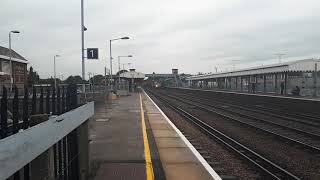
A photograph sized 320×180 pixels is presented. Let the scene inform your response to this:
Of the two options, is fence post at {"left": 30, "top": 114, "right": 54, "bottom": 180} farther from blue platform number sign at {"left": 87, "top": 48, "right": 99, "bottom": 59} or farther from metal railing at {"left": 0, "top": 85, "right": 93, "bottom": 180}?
blue platform number sign at {"left": 87, "top": 48, "right": 99, "bottom": 59}

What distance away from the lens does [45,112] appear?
7629 mm

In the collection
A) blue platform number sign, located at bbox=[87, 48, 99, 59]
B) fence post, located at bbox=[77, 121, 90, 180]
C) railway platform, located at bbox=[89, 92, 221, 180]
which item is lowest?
railway platform, located at bbox=[89, 92, 221, 180]

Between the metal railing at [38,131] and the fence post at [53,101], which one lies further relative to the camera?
the fence post at [53,101]

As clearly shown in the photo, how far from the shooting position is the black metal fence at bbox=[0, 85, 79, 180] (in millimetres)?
5476

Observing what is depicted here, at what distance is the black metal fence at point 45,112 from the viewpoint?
548 cm

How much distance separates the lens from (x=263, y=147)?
1750 centimetres

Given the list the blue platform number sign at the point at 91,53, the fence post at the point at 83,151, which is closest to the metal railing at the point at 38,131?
the fence post at the point at 83,151

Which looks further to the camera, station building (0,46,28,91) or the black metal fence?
station building (0,46,28,91)

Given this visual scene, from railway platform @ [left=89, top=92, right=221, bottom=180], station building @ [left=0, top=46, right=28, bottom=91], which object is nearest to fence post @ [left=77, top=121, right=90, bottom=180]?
railway platform @ [left=89, top=92, right=221, bottom=180]

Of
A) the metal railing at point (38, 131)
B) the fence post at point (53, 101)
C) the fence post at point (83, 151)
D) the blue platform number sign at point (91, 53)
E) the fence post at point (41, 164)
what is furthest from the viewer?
the blue platform number sign at point (91, 53)

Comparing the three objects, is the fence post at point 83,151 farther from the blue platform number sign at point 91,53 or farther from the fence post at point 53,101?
the blue platform number sign at point 91,53

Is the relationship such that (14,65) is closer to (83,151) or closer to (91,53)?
(91,53)

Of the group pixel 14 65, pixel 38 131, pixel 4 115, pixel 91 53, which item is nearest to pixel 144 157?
pixel 38 131

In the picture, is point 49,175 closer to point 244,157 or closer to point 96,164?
point 96,164
